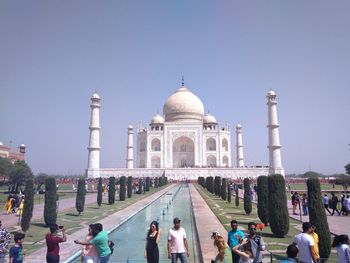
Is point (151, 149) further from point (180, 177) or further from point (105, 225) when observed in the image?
point (105, 225)

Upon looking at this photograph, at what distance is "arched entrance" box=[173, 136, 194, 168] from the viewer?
38.4 meters

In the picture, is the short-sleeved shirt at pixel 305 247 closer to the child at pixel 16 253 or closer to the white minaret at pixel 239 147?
the child at pixel 16 253

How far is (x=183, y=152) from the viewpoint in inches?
1529

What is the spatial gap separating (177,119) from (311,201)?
1373 inches

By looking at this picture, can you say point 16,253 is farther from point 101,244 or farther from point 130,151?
point 130,151

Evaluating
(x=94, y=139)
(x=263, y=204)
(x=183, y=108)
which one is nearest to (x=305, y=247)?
(x=263, y=204)

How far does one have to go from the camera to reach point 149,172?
3256 centimetres

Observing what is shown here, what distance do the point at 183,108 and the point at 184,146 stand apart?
15.1 feet

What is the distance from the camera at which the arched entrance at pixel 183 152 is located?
38406mm

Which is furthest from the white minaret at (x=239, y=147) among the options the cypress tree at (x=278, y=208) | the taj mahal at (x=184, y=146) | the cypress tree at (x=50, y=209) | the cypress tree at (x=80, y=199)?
the cypress tree at (x=50, y=209)

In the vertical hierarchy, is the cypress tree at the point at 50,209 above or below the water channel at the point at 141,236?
above

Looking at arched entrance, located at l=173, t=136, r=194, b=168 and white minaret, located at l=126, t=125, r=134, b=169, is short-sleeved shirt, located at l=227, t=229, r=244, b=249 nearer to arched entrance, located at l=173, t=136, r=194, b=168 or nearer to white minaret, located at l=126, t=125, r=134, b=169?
white minaret, located at l=126, t=125, r=134, b=169

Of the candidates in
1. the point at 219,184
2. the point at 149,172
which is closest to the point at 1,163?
the point at 149,172

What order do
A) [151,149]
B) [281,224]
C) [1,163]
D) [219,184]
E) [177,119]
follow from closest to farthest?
[281,224] → [219,184] → [1,163] → [151,149] → [177,119]
